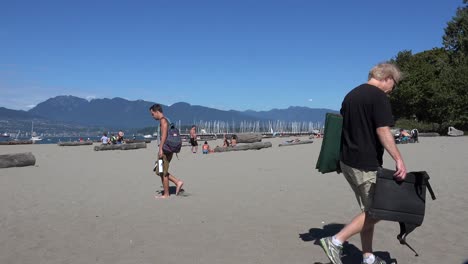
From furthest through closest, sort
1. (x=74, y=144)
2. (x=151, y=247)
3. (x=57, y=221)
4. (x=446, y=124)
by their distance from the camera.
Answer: (x=446, y=124) < (x=74, y=144) < (x=57, y=221) < (x=151, y=247)

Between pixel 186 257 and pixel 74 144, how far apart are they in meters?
36.3

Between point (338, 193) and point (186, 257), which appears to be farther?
point (338, 193)

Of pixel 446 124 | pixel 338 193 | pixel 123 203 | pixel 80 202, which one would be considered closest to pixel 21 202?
pixel 80 202

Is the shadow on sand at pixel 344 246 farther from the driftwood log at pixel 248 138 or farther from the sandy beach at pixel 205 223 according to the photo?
the driftwood log at pixel 248 138

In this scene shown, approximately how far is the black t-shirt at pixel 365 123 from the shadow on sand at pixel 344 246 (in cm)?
126

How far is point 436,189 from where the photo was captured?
9758mm

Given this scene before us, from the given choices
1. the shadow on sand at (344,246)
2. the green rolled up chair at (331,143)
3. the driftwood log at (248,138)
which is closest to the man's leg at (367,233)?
Answer: the shadow on sand at (344,246)

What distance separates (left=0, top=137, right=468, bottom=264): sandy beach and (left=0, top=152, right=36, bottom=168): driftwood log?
4.55 metres

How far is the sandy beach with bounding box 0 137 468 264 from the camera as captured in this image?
5.25 m

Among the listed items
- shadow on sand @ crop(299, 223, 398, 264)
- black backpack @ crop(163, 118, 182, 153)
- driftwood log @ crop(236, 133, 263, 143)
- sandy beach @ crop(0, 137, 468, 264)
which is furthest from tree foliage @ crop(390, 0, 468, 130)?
shadow on sand @ crop(299, 223, 398, 264)

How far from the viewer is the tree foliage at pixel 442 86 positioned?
46719 millimetres

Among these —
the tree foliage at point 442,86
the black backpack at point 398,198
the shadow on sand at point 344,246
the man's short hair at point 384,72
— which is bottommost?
the shadow on sand at point 344,246

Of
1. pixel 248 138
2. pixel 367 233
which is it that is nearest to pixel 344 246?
pixel 367 233

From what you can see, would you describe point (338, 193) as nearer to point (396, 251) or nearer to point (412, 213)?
point (396, 251)
